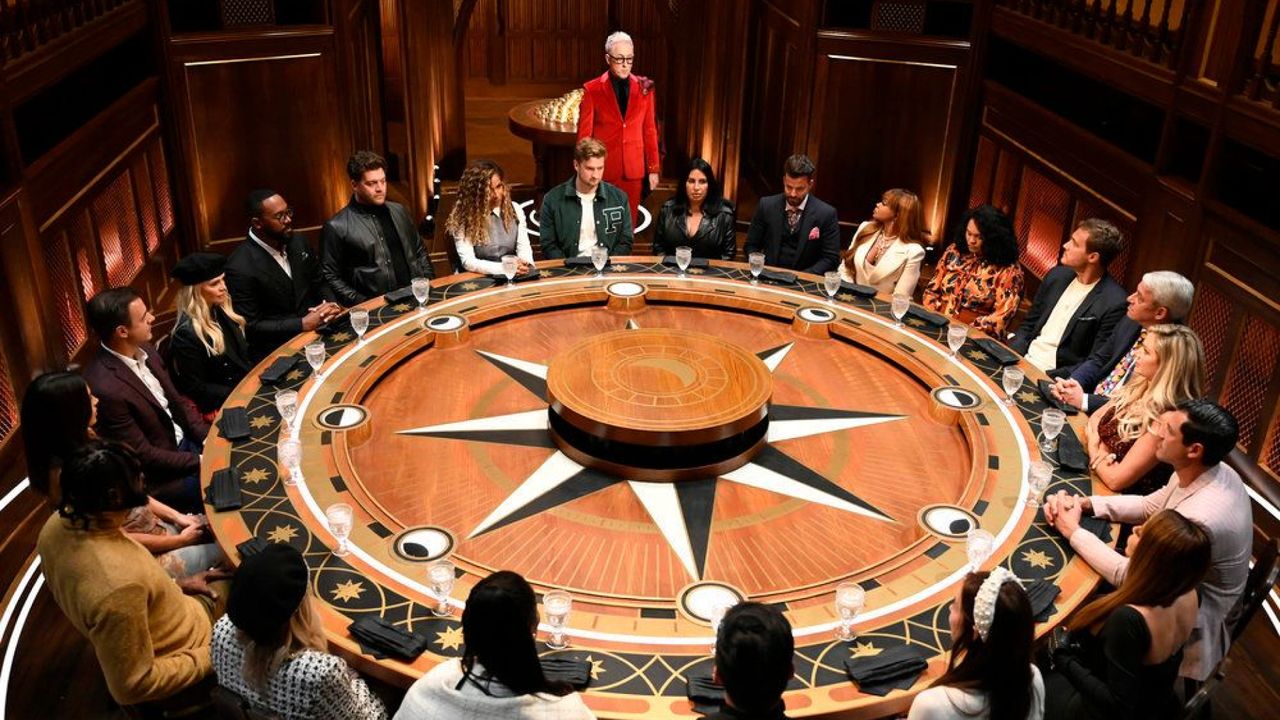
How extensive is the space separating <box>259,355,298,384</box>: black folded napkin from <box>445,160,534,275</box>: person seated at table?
4.63ft

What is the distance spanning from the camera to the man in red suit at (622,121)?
268 inches

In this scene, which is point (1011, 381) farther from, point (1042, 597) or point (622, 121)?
Answer: point (622, 121)

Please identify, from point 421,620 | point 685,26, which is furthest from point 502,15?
point 421,620

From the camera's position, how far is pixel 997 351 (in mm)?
4371

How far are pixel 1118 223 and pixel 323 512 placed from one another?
4.77 meters

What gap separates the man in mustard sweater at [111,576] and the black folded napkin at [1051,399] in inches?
128

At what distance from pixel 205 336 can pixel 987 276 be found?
3840 mm

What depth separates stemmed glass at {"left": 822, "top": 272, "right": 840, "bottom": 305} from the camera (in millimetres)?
4879

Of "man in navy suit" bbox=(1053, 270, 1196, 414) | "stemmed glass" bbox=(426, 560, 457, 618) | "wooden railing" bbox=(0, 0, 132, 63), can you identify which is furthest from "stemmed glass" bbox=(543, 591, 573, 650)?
"wooden railing" bbox=(0, 0, 132, 63)

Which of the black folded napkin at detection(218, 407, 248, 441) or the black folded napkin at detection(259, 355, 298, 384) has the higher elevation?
the black folded napkin at detection(259, 355, 298, 384)

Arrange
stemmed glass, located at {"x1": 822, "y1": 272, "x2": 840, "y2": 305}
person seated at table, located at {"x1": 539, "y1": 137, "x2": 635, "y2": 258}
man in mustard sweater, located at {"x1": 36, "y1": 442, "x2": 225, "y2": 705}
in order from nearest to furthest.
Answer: man in mustard sweater, located at {"x1": 36, "y1": 442, "x2": 225, "y2": 705}
stemmed glass, located at {"x1": 822, "y1": 272, "x2": 840, "y2": 305}
person seated at table, located at {"x1": 539, "y1": 137, "x2": 635, "y2": 258}

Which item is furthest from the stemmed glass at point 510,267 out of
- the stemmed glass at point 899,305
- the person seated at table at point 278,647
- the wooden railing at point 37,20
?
the person seated at table at point 278,647

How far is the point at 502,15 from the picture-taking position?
12359 millimetres

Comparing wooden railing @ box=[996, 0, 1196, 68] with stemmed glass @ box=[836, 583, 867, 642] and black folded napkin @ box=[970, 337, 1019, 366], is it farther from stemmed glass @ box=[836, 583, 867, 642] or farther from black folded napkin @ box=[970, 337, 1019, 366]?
stemmed glass @ box=[836, 583, 867, 642]
